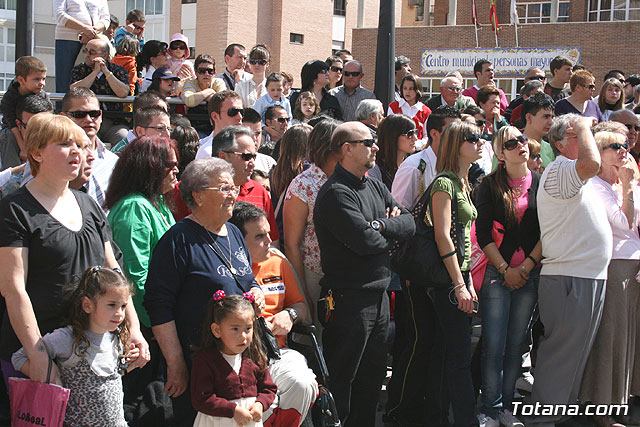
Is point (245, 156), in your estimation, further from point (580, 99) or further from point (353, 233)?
point (580, 99)

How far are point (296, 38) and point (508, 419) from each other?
132 ft

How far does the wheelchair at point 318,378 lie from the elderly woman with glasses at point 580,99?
17.8 ft

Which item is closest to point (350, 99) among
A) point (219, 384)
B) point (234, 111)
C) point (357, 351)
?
point (234, 111)

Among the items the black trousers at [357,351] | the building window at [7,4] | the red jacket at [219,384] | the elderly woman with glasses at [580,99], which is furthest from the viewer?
the building window at [7,4]

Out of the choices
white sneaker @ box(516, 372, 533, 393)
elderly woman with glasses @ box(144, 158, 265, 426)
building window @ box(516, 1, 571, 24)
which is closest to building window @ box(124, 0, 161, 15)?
building window @ box(516, 1, 571, 24)

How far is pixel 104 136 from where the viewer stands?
8078mm

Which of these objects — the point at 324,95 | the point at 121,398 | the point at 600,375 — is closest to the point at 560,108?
the point at 324,95

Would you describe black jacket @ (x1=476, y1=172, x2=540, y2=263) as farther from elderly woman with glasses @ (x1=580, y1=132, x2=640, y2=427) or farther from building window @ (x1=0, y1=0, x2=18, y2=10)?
building window @ (x1=0, y1=0, x2=18, y2=10)

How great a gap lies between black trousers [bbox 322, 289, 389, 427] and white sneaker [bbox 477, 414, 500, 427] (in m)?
0.98

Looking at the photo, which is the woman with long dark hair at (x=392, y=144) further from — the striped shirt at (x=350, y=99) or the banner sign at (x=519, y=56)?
the banner sign at (x=519, y=56)

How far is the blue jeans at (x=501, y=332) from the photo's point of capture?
18.1ft

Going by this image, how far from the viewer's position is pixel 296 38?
4362 cm

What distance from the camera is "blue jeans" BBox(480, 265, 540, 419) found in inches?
217

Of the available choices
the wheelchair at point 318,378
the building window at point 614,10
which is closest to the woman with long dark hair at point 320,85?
the wheelchair at point 318,378
